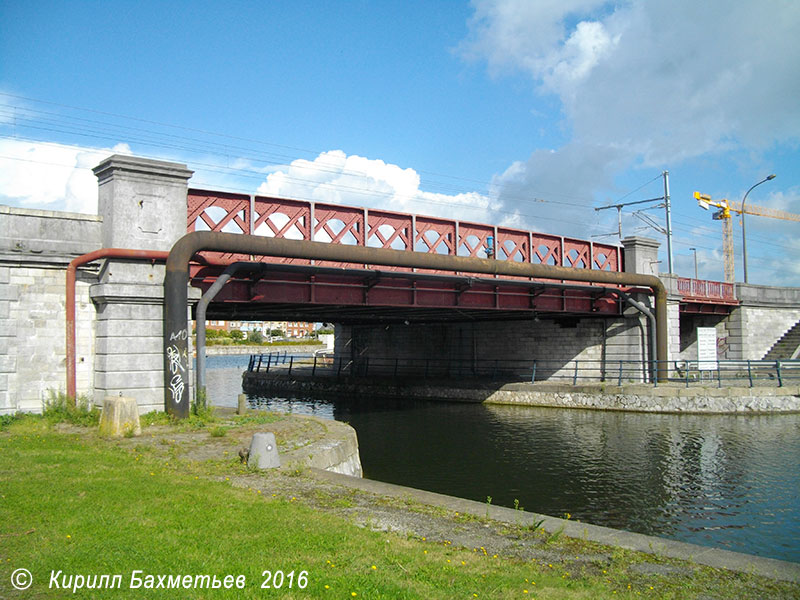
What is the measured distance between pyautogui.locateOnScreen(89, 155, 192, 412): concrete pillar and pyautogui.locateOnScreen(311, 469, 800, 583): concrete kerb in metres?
7.10

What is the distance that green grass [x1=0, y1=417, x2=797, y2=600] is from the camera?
5.58m

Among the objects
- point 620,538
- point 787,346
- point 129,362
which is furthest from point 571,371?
point 620,538

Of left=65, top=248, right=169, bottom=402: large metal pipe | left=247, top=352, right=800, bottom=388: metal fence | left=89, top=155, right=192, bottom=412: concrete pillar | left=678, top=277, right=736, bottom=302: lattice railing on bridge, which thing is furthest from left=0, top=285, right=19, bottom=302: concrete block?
left=678, top=277, right=736, bottom=302: lattice railing on bridge

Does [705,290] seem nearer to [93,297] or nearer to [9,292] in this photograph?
[93,297]

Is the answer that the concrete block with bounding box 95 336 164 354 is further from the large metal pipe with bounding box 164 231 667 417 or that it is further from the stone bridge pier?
the large metal pipe with bounding box 164 231 667 417

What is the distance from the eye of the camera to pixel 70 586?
208 inches

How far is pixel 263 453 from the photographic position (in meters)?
10.8

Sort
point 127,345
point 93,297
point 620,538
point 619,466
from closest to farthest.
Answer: point 620,538
point 127,345
point 93,297
point 619,466

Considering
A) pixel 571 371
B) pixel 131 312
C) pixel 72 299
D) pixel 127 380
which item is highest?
pixel 72 299

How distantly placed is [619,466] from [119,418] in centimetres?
1246

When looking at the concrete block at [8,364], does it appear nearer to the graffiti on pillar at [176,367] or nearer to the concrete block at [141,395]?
the concrete block at [141,395]

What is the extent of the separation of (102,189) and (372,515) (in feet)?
39.6

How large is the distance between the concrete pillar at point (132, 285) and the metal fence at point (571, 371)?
20.4 meters

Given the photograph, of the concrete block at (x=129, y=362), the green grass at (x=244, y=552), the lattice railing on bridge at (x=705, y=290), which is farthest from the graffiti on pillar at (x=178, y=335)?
the lattice railing on bridge at (x=705, y=290)
